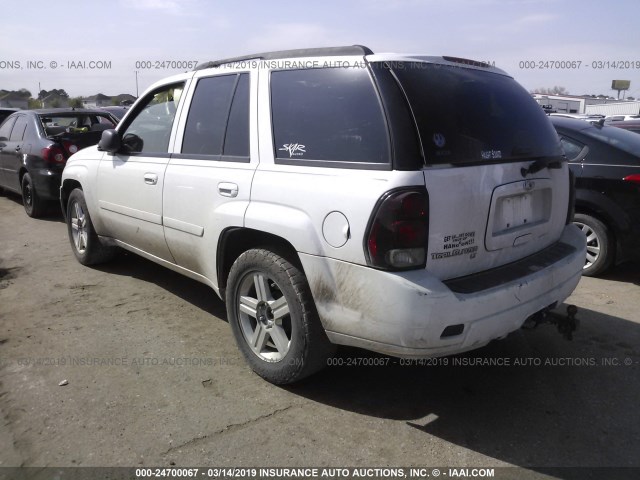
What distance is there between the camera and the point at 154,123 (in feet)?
14.5

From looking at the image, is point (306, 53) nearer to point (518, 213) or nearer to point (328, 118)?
point (328, 118)

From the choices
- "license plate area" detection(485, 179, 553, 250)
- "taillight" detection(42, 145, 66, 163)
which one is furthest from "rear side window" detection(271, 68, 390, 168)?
"taillight" detection(42, 145, 66, 163)

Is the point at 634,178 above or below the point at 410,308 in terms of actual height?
above

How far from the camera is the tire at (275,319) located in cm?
299

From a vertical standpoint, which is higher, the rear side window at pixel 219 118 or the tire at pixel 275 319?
the rear side window at pixel 219 118

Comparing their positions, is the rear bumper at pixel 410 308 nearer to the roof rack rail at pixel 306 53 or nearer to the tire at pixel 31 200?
the roof rack rail at pixel 306 53

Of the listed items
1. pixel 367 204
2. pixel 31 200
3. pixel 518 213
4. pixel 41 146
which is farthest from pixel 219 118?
pixel 31 200

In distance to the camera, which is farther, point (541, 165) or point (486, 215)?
point (541, 165)

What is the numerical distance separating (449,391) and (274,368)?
1.07 metres

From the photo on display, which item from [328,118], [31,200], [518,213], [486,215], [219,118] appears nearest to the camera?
[486,215]

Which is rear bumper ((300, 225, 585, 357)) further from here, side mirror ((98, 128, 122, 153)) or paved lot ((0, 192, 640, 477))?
side mirror ((98, 128, 122, 153))

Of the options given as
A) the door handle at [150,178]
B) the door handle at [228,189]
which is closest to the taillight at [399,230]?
the door handle at [228,189]

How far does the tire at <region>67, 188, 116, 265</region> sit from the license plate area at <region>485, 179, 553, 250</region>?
3904 millimetres

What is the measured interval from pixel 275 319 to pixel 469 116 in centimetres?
158
